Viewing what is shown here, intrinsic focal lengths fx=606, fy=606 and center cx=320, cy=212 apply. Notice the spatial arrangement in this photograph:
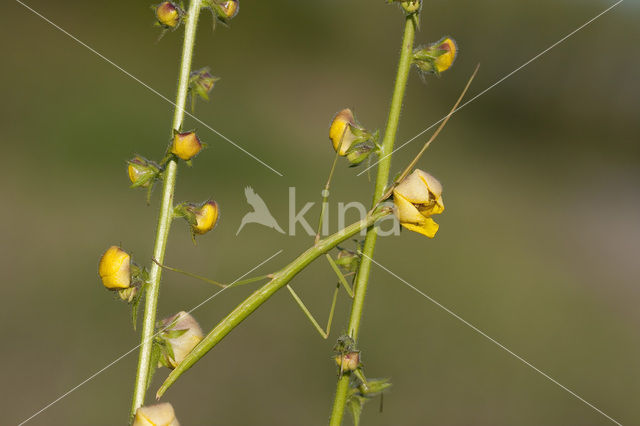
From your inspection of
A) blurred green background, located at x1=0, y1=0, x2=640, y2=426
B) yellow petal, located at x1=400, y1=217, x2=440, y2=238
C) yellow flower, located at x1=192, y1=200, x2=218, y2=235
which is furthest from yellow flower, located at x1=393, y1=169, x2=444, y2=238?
blurred green background, located at x1=0, y1=0, x2=640, y2=426

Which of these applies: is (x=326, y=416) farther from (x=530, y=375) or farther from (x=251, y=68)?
(x=251, y=68)

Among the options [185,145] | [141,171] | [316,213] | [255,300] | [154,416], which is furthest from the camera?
[316,213]

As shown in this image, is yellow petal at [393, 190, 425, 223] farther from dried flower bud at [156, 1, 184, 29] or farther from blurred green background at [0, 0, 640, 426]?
blurred green background at [0, 0, 640, 426]

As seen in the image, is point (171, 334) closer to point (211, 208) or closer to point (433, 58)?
point (211, 208)

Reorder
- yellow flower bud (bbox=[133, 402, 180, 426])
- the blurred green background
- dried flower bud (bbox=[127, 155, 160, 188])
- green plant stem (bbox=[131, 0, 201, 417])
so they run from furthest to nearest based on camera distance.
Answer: the blurred green background → dried flower bud (bbox=[127, 155, 160, 188]) → green plant stem (bbox=[131, 0, 201, 417]) → yellow flower bud (bbox=[133, 402, 180, 426])

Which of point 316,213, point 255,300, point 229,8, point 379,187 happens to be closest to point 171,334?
point 255,300

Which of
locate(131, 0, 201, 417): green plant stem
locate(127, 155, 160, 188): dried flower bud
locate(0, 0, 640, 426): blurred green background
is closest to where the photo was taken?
locate(131, 0, 201, 417): green plant stem

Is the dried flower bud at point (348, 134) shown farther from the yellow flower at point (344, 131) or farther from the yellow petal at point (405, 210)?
the yellow petal at point (405, 210)

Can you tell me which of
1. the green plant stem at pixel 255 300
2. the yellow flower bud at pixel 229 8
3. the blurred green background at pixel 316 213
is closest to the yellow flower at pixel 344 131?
the green plant stem at pixel 255 300
